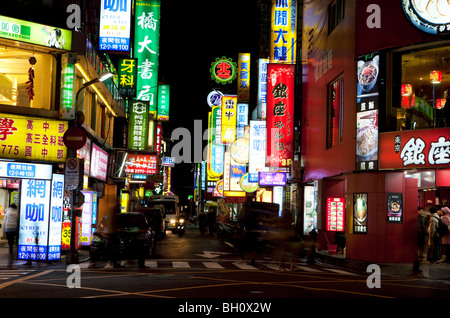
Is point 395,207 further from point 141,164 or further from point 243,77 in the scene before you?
point 243,77

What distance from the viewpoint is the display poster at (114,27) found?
2830cm

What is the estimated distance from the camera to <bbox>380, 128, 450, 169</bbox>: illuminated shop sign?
65.9ft

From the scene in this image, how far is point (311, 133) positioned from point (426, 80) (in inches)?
423

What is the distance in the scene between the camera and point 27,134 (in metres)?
20.8

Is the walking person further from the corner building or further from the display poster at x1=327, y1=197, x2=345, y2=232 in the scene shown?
the display poster at x1=327, y1=197, x2=345, y2=232

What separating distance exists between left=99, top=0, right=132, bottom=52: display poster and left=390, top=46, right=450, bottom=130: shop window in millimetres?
13247

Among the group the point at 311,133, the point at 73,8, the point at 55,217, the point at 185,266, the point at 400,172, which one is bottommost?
the point at 185,266

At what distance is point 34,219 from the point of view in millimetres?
20641

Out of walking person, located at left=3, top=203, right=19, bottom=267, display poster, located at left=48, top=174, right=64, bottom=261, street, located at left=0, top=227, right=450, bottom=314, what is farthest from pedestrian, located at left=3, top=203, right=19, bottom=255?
street, located at left=0, top=227, right=450, bottom=314

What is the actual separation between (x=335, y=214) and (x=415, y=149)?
7.76 meters

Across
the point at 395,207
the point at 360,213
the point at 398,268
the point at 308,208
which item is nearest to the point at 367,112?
the point at 395,207

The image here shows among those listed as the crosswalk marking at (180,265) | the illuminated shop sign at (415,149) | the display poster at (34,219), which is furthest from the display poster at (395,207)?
the display poster at (34,219)
